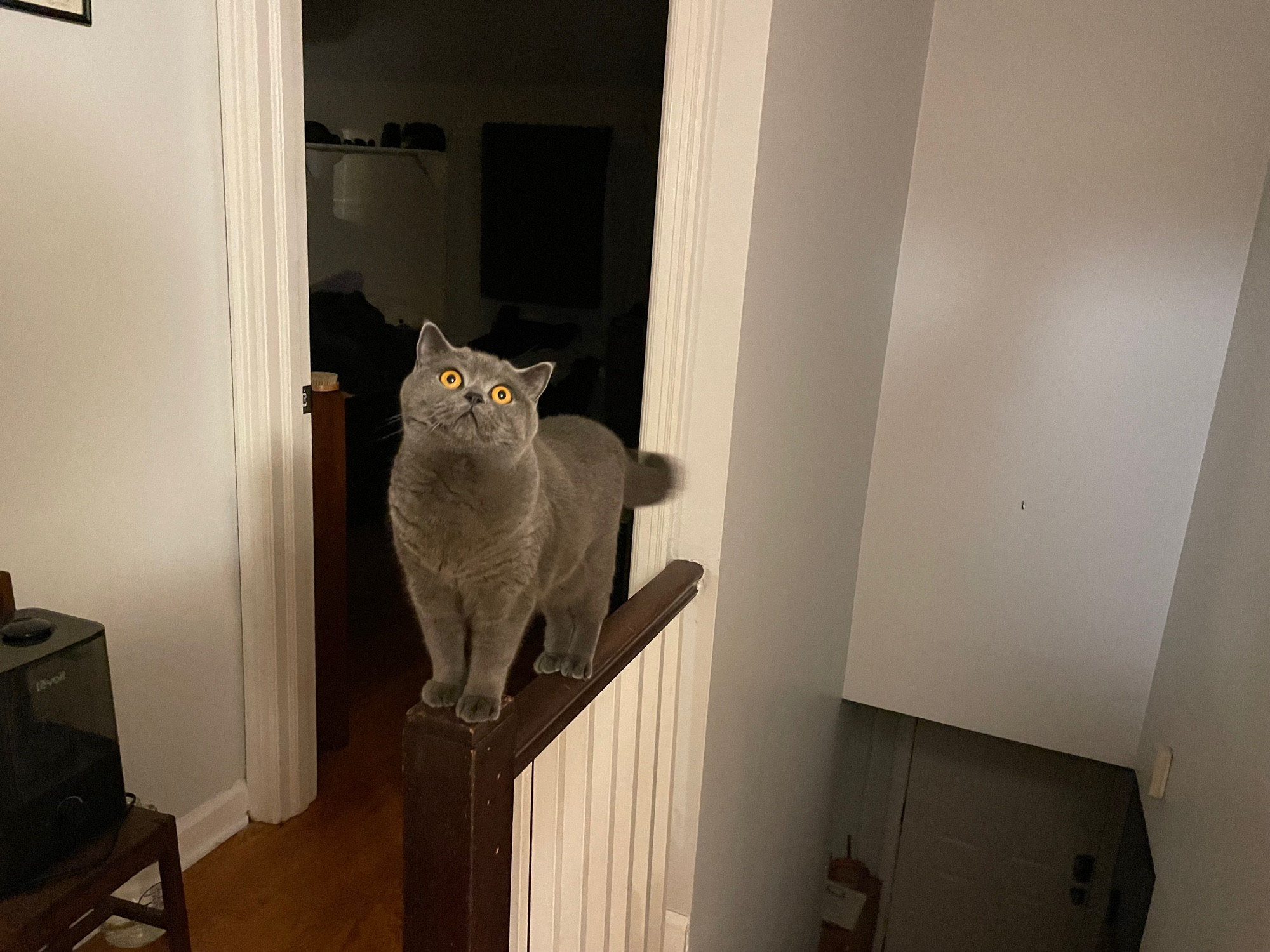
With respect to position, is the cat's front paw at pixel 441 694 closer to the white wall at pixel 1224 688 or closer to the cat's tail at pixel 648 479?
the cat's tail at pixel 648 479

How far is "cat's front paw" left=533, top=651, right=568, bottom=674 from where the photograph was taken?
101 cm

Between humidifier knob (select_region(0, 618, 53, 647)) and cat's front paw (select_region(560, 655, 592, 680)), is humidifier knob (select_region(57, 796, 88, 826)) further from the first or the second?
cat's front paw (select_region(560, 655, 592, 680))

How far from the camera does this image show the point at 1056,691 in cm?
248

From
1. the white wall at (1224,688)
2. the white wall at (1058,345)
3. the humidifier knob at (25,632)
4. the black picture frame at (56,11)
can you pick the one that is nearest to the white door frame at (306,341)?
the black picture frame at (56,11)

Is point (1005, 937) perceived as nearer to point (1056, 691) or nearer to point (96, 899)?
point (1056, 691)

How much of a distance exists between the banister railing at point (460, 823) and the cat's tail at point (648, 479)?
1.64 ft

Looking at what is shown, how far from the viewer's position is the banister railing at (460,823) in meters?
0.75

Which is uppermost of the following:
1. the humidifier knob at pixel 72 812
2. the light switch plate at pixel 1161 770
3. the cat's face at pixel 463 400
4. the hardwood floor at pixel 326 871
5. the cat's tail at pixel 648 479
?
the cat's face at pixel 463 400

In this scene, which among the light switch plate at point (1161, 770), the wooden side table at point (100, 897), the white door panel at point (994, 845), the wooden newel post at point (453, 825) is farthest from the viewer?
the white door panel at point (994, 845)

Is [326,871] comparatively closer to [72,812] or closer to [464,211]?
[72,812]

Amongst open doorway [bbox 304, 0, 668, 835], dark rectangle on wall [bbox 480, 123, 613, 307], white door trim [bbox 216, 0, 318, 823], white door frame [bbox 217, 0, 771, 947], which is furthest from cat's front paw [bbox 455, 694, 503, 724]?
dark rectangle on wall [bbox 480, 123, 613, 307]

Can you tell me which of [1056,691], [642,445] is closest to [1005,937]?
[1056,691]

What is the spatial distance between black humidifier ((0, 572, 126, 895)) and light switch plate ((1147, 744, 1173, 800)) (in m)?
2.25

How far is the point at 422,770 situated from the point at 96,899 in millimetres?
978
